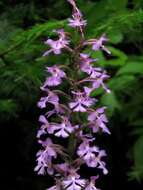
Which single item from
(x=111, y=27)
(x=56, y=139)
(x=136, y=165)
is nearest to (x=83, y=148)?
(x=111, y=27)

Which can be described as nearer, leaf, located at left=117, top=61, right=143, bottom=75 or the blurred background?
the blurred background

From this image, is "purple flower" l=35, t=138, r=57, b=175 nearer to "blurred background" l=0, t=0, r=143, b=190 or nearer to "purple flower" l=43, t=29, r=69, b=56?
"purple flower" l=43, t=29, r=69, b=56

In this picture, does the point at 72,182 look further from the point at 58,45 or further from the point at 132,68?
the point at 132,68

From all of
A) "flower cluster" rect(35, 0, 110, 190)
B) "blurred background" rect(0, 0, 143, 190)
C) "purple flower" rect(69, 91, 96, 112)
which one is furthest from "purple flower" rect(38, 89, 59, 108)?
"blurred background" rect(0, 0, 143, 190)

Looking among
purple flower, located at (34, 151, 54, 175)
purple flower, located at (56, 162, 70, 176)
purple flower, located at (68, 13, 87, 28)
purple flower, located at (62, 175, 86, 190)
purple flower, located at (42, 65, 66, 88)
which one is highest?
purple flower, located at (68, 13, 87, 28)

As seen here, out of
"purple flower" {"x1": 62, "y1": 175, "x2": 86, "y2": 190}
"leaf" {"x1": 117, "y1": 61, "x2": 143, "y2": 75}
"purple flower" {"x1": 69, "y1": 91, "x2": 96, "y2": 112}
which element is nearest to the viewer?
"purple flower" {"x1": 69, "y1": 91, "x2": 96, "y2": 112}

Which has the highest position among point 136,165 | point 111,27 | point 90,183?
point 111,27

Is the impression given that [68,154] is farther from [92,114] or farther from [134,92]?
[134,92]

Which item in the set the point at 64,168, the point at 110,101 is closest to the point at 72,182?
the point at 64,168

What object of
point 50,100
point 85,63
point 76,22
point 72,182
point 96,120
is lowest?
point 72,182
